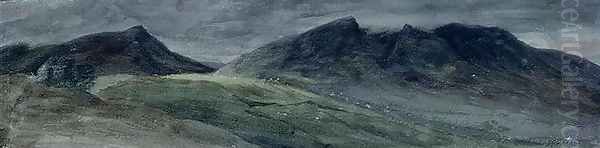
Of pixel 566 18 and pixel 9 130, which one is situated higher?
pixel 566 18

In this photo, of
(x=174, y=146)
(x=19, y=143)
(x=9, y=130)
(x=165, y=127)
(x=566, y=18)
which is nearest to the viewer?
(x=566, y=18)

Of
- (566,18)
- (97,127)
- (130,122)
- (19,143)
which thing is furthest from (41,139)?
(566,18)

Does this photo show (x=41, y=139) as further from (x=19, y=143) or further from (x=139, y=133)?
(x=139, y=133)

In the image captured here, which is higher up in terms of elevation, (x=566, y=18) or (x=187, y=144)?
(x=566, y=18)

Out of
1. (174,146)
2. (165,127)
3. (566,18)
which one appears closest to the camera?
(566,18)

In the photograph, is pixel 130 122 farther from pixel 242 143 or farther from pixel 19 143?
pixel 19 143

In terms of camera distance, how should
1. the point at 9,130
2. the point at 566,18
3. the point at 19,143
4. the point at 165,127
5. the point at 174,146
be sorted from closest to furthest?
Result: the point at 566,18
the point at 19,143
the point at 9,130
the point at 174,146
the point at 165,127

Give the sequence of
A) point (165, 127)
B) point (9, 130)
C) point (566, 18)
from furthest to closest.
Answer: point (165, 127), point (9, 130), point (566, 18)

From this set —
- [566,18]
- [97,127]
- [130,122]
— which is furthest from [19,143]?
[566,18]

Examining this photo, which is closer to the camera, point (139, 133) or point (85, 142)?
point (85, 142)
